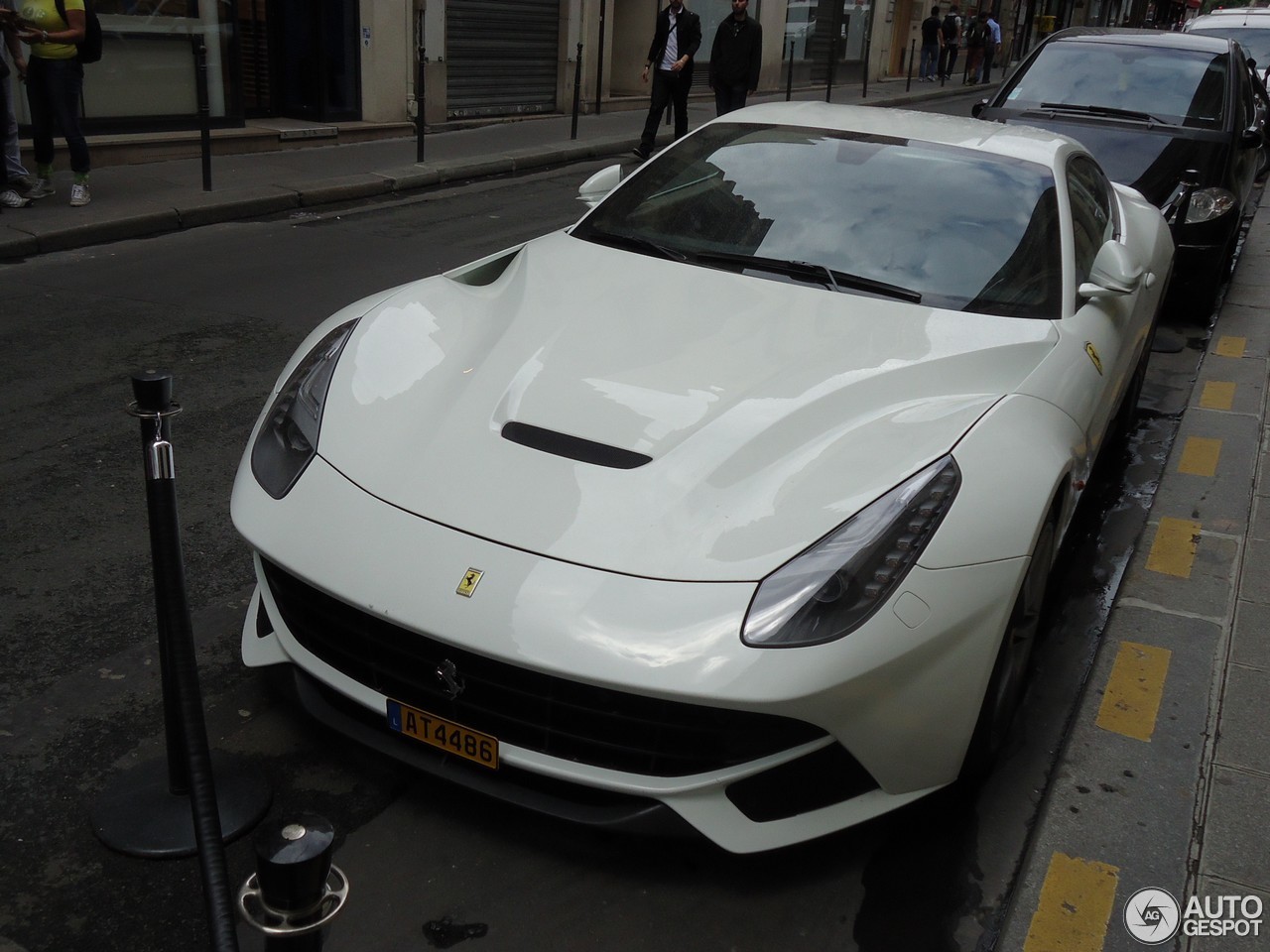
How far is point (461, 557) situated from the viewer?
8.20 feet

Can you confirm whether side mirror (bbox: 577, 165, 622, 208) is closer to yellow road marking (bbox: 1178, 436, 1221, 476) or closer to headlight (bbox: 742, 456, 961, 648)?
headlight (bbox: 742, 456, 961, 648)

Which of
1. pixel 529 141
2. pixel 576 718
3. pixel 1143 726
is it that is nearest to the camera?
pixel 576 718

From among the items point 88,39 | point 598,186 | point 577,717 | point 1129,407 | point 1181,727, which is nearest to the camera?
point 577,717

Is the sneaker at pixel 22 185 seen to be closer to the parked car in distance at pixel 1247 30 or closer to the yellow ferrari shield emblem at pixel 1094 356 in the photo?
the yellow ferrari shield emblem at pixel 1094 356

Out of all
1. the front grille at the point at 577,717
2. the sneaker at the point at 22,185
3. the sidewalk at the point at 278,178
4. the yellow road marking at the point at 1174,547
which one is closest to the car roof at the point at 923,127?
the yellow road marking at the point at 1174,547

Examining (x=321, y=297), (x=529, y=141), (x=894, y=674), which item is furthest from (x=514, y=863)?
(x=529, y=141)

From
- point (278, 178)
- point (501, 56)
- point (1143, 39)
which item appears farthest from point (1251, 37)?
point (278, 178)

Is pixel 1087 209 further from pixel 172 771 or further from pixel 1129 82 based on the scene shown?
pixel 1129 82

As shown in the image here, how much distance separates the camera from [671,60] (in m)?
14.0

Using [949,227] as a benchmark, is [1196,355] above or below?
below

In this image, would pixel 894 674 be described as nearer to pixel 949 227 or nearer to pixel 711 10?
pixel 949 227

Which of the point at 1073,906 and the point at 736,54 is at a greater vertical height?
the point at 736,54

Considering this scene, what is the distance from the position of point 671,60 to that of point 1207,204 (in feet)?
25.8

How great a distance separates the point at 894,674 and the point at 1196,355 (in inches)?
224
